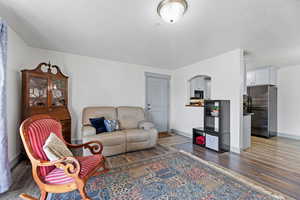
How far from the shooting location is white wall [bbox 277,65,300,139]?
410 cm

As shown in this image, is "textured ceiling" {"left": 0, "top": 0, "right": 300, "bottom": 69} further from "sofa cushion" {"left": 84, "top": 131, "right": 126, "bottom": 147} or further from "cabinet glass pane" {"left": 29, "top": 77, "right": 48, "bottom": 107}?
"sofa cushion" {"left": 84, "top": 131, "right": 126, "bottom": 147}

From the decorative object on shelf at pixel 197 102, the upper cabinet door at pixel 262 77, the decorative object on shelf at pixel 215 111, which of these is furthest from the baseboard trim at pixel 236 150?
the upper cabinet door at pixel 262 77

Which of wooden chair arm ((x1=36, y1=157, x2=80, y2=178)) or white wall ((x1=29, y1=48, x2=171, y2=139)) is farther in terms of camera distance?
white wall ((x1=29, y1=48, x2=171, y2=139))

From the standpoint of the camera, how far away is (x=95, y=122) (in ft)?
9.77

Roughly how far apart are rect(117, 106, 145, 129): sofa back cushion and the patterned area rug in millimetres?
1263

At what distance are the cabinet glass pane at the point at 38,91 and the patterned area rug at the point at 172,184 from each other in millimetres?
1932

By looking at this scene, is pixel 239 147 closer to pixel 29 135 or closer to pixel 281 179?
pixel 281 179

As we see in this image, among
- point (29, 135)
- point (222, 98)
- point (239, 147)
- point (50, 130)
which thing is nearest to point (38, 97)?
point (50, 130)

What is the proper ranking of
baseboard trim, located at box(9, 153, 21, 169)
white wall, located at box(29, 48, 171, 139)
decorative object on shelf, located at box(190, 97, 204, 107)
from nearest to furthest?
1. baseboard trim, located at box(9, 153, 21, 169)
2. white wall, located at box(29, 48, 171, 139)
3. decorative object on shelf, located at box(190, 97, 204, 107)

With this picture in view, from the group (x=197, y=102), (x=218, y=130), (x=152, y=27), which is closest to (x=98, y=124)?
(x=152, y=27)

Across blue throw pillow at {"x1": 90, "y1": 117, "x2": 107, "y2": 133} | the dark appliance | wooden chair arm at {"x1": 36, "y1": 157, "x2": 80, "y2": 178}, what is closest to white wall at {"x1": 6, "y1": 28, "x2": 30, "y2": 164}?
blue throw pillow at {"x1": 90, "y1": 117, "x2": 107, "y2": 133}

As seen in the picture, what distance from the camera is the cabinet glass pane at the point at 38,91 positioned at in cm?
257

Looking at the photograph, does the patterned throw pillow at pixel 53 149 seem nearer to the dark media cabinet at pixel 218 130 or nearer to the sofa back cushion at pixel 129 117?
the sofa back cushion at pixel 129 117

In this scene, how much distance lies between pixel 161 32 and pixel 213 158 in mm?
2686
